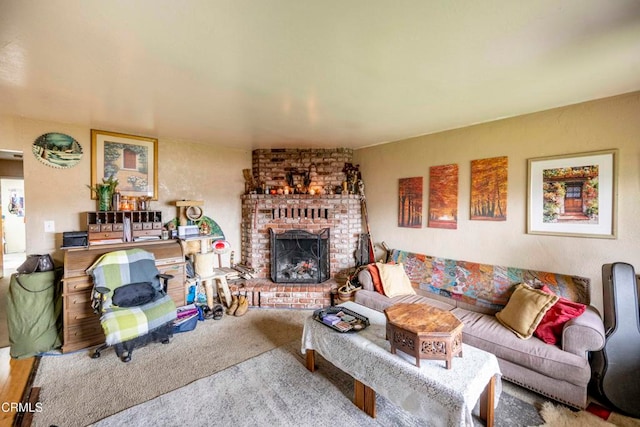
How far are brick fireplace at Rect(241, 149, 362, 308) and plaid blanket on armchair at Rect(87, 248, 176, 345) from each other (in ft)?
4.63

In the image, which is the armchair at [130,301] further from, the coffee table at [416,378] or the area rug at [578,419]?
the area rug at [578,419]

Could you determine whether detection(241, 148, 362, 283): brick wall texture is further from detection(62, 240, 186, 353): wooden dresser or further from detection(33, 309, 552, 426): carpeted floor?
detection(62, 240, 186, 353): wooden dresser

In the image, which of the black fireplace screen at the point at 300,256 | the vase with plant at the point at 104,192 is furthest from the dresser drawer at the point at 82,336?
the black fireplace screen at the point at 300,256

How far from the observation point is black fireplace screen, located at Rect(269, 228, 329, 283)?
4.00 metres

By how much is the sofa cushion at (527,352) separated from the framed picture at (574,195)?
1.08m

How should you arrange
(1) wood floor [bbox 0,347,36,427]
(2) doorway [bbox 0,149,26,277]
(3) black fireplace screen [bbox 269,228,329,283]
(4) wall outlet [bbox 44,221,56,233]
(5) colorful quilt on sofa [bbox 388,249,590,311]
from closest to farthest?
(1) wood floor [bbox 0,347,36,427], (5) colorful quilt on sofa [bbox 388,249,590,311], (4) wall outlet [bbox 44,221,56,233], (3) black fireplace screen [bbox 269,228,329,283], (2) doorway [bbox 0,149,26,277]

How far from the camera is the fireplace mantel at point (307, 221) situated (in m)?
4.04

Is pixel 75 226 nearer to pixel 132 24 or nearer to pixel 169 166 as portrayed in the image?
pixel 169 166

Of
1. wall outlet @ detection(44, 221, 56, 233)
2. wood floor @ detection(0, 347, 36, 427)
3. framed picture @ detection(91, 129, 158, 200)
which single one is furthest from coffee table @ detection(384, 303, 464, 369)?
wall outlet @ detection(44, 221, 56, 233)

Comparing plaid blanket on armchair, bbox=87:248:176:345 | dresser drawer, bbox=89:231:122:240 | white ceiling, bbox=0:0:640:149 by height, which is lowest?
plaid blanket on armchair, bbox=87:248:176:345

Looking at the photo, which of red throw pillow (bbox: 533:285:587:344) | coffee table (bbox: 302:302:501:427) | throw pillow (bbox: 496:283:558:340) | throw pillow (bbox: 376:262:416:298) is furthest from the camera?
throw pillow (bbox: 376:262:416:298)

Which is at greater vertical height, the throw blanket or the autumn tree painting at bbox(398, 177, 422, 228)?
the autumn tree painting at bbox(398, 177, 422, 228)

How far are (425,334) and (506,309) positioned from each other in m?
1.35

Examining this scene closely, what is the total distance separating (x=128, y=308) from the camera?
244 centimetres
